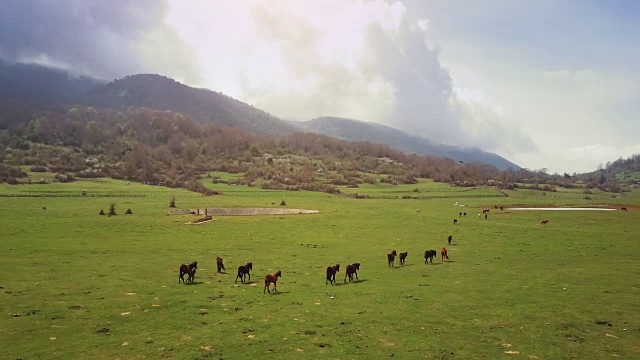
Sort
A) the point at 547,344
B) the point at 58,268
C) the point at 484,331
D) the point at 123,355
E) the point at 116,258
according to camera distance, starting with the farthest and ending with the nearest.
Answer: the point at 116,258 < the point at 58,268 < the point at 484,331 < the point at 547,344 < the point at 123,355

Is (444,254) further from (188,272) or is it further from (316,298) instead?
(188,272)

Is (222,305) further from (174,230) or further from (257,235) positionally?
(174,230)

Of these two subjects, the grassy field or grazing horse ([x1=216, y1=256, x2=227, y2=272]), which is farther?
grazing horse ([x1=216, y1=256, x2=227, y2=272])

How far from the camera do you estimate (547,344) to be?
19.6 m

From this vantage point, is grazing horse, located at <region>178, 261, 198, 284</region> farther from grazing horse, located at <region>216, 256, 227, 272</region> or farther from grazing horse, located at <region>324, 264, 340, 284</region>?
grazing horse, located at <region>324, 264, 340, 284</region>

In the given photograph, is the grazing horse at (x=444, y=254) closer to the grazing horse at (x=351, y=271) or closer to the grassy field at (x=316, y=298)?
the grassy field at (x=316, y=298)

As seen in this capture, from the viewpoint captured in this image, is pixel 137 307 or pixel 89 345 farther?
pixel 137 307

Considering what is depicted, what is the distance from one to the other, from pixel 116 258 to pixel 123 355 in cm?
2580

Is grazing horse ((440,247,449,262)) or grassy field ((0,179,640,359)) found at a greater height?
grazing horse ((440,247,449,262))

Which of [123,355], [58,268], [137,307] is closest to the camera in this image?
[123,355]

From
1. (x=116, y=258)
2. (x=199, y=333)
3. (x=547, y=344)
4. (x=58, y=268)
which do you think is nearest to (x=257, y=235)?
(x=116, y=258)

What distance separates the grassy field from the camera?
761 inches

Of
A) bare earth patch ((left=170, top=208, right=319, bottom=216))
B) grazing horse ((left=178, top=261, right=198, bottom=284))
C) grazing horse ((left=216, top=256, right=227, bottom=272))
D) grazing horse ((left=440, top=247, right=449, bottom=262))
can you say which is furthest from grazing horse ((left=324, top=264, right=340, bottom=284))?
bare earth patch ((left=170, top=208, right=319, bottom=216))

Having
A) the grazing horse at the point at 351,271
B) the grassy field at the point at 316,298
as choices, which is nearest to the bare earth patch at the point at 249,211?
the grassy field at the point at 316,298
